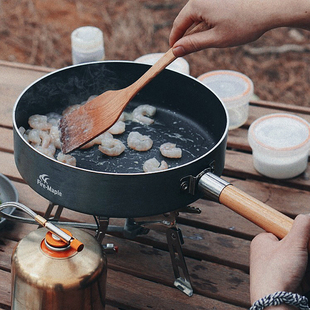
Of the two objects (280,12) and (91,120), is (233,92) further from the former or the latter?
(91,120)

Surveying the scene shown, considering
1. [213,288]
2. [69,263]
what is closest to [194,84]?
[213,288]

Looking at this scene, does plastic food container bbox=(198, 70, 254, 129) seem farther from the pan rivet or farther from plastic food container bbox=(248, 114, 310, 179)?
A: the pan rivet

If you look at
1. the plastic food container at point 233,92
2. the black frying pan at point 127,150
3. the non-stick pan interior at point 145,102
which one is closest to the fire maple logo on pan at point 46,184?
the black frying pan at point 127,150

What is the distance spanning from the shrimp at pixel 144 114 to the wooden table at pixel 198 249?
1.19 feet

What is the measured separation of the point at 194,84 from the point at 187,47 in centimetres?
31

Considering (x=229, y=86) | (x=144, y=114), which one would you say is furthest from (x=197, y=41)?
(x=229, y=86)

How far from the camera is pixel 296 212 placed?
1.92 m

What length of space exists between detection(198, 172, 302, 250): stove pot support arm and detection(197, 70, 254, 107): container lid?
839 mm

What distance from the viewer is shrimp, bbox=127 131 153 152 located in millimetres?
1772

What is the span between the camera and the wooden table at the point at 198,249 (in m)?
1.61

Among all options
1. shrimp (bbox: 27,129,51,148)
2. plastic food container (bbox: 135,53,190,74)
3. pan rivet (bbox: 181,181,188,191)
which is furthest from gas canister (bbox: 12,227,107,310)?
plastic food container (bbox: 135,53,190,74)

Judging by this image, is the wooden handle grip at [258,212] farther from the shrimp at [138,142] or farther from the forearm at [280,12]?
the forearm at [280,12]

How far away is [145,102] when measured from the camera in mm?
2066

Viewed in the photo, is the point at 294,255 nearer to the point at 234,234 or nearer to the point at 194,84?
the point at 234,234
